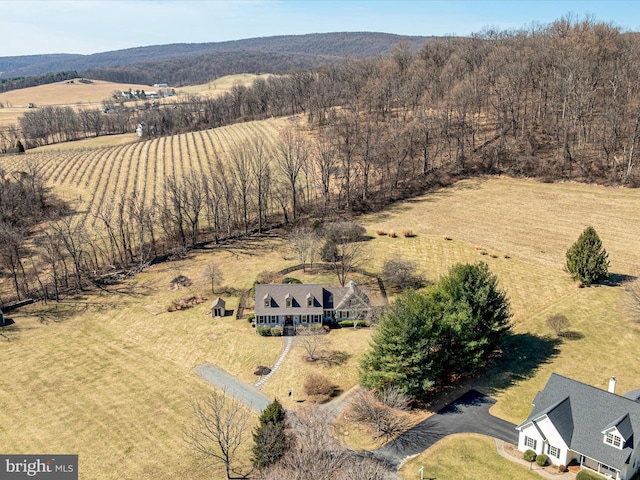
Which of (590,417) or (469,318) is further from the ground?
(469,318)

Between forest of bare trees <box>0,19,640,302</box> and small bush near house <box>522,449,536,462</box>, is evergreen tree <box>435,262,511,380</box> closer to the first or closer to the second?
small bush near house <box>522,449,536,462</box>

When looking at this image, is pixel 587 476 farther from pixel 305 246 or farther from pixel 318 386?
pixel 305 246

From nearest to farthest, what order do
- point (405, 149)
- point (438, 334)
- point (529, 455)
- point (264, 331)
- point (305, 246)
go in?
point (529, 455)
point (438, 334)
point (264, 331)
point (305, 246)
point (405, 149)

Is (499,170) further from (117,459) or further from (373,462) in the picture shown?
(117,459)

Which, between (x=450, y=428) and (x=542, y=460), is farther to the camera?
(x=450, y=428)

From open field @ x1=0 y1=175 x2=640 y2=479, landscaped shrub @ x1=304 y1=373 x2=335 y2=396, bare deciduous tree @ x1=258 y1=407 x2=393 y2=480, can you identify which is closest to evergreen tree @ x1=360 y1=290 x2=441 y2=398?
landscaped shrub @ x1=304 y1=373 x2=335 y2=396

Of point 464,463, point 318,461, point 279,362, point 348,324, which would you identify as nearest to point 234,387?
point 279,362

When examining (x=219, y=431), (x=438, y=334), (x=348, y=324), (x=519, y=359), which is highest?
(x=438, y=334)
